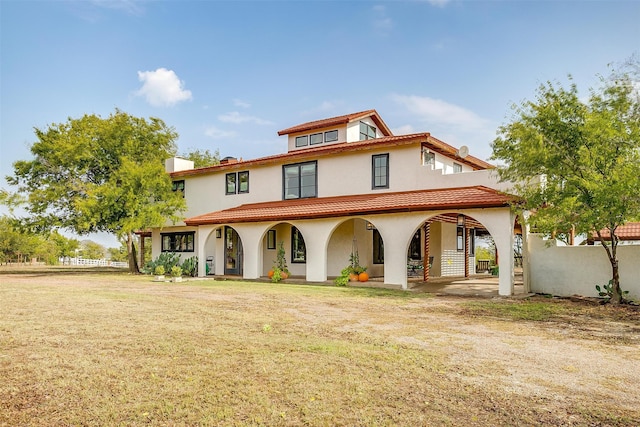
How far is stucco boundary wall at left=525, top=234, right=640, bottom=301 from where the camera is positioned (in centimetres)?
1398

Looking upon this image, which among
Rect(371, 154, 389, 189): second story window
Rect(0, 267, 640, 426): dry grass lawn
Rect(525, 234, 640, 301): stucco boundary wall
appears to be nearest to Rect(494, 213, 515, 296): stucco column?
Rect(525, 234, 640, 301): stucco boundary wall

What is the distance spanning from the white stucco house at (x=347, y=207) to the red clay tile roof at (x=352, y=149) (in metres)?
0.06

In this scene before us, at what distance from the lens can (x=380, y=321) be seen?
969 cm

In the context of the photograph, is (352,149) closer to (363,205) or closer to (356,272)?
(363,205)

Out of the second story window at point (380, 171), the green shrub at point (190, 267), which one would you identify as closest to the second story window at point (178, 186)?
the green shrub at point (190, 267)

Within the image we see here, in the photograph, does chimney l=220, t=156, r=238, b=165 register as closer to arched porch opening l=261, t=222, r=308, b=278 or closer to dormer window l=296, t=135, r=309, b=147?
dormer window l=296, t=135, r=309, b=147

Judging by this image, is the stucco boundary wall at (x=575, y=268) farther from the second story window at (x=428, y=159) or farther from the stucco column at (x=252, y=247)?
the stucco column at (x=252, y=247)

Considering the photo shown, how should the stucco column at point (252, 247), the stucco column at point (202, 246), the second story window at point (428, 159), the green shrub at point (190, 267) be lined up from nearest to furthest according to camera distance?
the second story window at point (428, 159) < the stucco column at point (252, 247) < the stucco column at point (202, 246) < the green shrub at point (190, 267)

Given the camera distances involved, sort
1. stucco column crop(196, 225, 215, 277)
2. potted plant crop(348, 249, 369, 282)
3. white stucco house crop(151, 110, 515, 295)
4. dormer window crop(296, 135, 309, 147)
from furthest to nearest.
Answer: dormer window crop(296, 135, 309, 147) < stucco column crop(196, 225, 215, 277) < potted plant crop(348, 249, 369, 282) < white stucco house crop(151, 110, 515, 295)

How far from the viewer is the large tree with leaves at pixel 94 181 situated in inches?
982

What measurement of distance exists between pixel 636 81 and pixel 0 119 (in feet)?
78.0

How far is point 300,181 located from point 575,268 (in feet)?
39.9

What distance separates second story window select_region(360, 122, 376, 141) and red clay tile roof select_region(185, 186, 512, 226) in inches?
200

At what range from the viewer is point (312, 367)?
586cm
